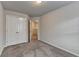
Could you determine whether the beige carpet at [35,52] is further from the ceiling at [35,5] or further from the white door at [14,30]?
the ceiling at [35,5]

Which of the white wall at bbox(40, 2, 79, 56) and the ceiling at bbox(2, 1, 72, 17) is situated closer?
the ceiling at bbox(2, 1, 72, 17)

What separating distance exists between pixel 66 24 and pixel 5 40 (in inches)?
63.9

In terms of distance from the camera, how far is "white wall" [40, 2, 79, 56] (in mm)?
2188

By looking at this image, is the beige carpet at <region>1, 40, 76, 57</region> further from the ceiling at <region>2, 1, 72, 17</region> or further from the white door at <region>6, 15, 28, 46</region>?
the ceiling at <region>2, 1, 72, 17</region>

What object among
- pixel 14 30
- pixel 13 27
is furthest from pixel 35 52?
pixel 13 27

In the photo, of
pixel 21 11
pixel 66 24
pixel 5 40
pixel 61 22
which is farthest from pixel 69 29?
pixel 5 40

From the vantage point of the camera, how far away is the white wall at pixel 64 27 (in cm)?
219

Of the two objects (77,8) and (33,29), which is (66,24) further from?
(33,29)

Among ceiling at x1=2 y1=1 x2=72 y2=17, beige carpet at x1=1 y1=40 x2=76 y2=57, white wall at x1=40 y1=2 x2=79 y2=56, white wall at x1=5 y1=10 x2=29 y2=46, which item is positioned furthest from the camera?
white wall at x1=5 y1=10 x2=29 y2=46

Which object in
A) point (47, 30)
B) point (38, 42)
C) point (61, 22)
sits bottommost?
point (38, 42)

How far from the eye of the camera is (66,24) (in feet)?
7.59

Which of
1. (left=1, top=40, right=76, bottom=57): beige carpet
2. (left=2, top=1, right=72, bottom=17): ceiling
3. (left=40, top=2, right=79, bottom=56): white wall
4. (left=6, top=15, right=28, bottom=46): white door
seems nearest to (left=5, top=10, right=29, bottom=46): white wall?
(left=6, top=15, right=28, bottom=46): white door

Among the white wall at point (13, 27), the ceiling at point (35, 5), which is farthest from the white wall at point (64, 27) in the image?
the white wall at point (13, 27)

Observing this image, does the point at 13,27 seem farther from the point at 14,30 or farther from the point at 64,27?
the point at 64,27
